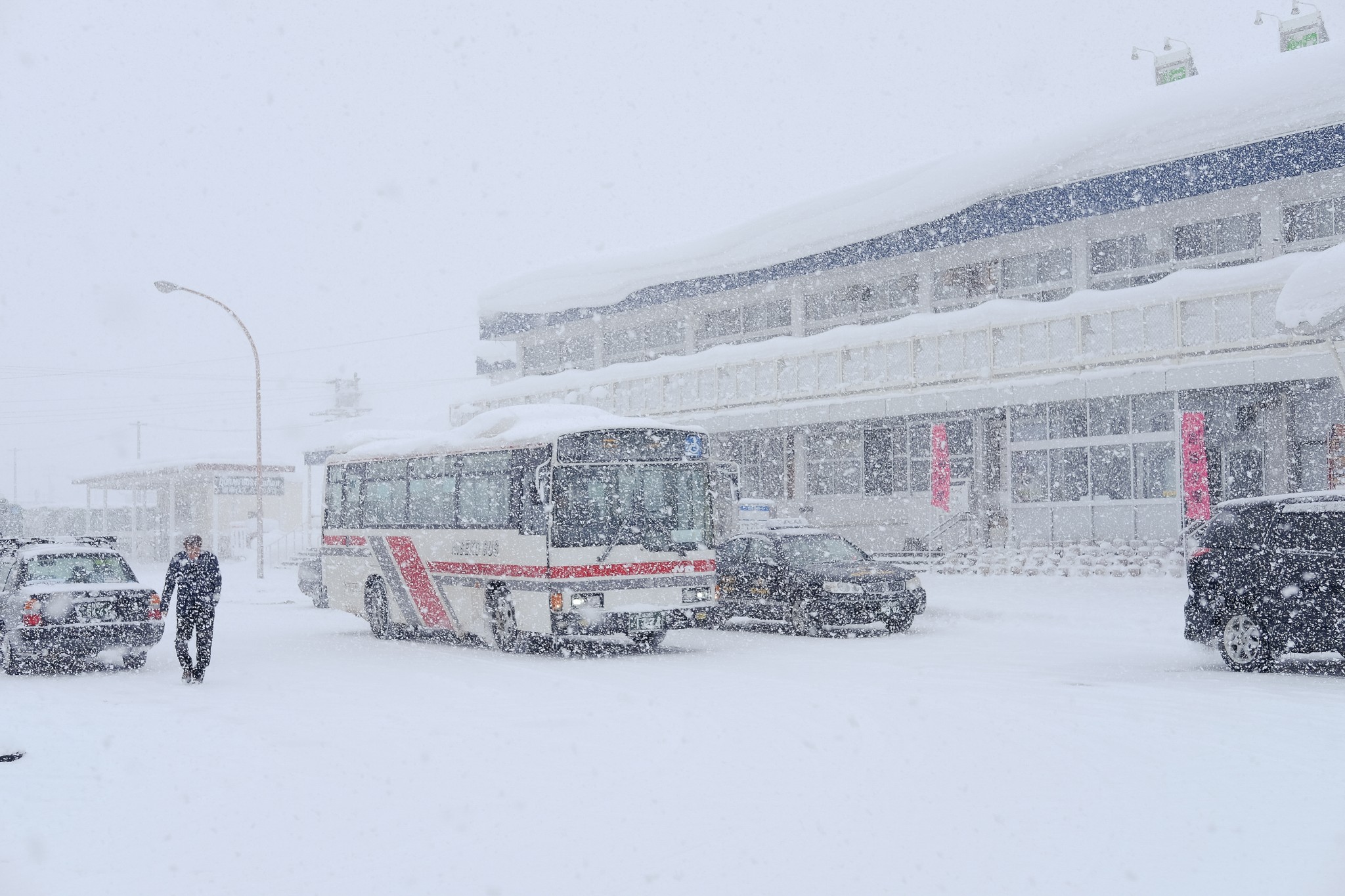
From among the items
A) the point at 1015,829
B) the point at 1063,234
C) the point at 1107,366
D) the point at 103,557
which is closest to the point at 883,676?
the point at 1015,829

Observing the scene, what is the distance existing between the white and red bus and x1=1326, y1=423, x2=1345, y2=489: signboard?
13.3 m

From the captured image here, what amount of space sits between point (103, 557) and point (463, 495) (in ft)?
15.0

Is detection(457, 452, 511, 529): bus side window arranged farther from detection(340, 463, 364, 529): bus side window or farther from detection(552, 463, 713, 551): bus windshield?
detection(340, 463, 364, 529): bus side window

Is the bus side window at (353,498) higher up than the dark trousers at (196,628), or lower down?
higher up

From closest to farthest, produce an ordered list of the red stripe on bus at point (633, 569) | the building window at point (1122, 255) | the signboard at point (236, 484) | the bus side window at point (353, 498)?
the red stripe on bus at point (633, 569) → the bus side window at point (353, 498) → the building window at point (1122, 255) → the signboard at point (236, 484)

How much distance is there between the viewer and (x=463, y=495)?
17.8 m

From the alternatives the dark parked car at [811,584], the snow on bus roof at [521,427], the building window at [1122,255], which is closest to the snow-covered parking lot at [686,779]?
the snow on bus roof at [521,427]

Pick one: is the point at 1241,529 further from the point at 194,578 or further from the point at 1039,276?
the point at 1039,276

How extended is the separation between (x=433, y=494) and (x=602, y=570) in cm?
391

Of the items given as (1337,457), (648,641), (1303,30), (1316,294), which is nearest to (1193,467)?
(1337,457)

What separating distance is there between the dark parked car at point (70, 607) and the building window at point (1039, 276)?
23060mm

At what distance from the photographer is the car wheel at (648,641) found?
1712cm

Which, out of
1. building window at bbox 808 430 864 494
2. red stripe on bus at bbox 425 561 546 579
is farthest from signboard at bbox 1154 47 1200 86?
red stripe on bus at bbox 425 561 546 579

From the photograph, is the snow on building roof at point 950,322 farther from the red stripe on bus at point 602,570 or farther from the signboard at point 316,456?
the red stripe on bus at point 602,570
